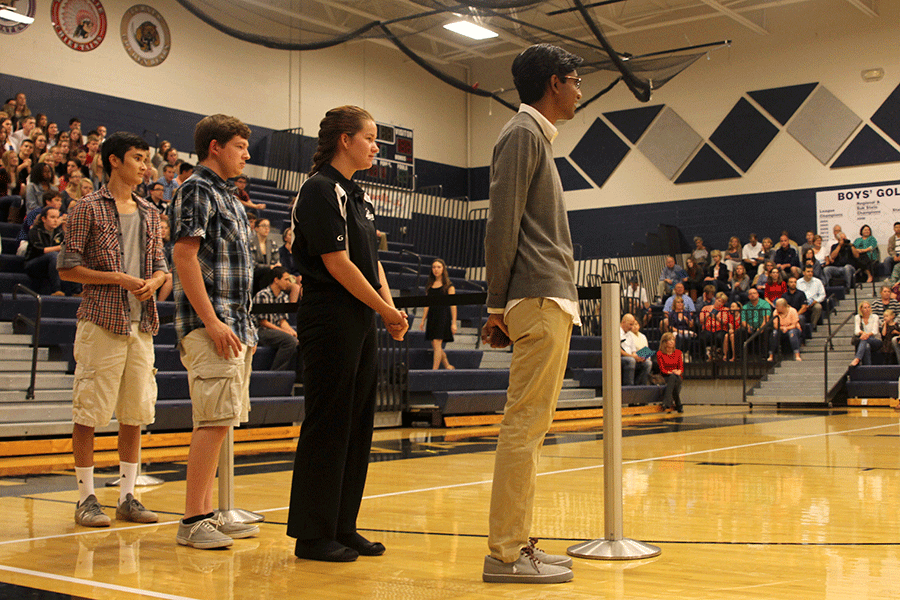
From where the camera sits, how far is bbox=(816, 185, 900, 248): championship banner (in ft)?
52.2

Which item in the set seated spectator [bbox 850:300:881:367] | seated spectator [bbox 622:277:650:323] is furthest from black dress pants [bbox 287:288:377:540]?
seated spectator [bbox 622:277:650:323]

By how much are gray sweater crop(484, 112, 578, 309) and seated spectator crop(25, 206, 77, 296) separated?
691cm

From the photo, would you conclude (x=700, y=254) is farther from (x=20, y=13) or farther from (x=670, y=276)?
(x=20, y=13)

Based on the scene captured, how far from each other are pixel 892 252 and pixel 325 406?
14840mm

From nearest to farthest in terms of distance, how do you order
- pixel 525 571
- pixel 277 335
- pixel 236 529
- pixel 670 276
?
pixel 525 571, pixel 236 529, pixel 277 335, pixel 670 276

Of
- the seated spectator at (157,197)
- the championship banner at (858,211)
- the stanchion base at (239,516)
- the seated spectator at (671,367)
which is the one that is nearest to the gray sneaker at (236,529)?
the stanchion base at (239,516)

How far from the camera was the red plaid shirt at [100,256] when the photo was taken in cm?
346

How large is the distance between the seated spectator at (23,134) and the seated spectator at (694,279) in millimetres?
10864

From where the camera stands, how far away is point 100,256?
3.51 metres

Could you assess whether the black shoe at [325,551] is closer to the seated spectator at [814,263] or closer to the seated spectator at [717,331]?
the seated spectator at [717,331]

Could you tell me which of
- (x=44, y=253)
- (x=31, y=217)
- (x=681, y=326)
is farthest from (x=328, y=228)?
(x=681, y=326)

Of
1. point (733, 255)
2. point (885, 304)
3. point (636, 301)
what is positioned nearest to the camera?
point (885, 304)

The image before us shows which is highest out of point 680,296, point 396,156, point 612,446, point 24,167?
point 396,156

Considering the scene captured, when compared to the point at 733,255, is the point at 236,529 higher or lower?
lower
